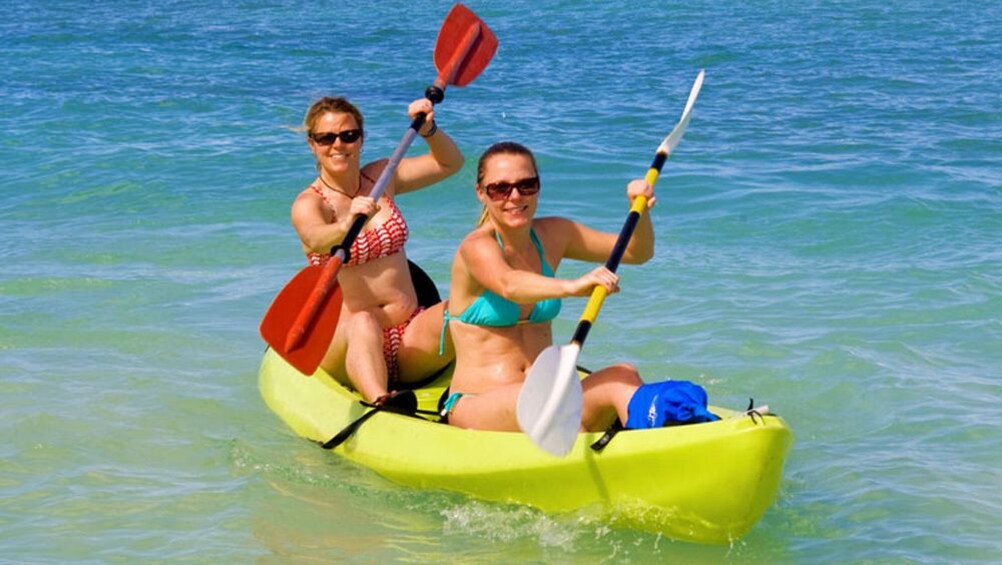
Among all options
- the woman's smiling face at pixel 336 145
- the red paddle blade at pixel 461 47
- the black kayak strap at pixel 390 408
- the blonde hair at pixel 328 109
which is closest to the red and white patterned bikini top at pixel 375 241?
the woman's smiling face at pixel 336 145

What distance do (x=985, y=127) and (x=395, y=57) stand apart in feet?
23.6

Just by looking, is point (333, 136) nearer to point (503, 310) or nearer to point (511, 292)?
point (503, 310)

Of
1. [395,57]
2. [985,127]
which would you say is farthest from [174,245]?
[395,57]

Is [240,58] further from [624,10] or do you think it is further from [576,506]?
[576,506]

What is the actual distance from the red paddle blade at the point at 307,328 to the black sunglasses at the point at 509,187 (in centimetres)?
93

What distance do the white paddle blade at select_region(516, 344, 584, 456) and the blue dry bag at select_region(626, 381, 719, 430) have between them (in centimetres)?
27

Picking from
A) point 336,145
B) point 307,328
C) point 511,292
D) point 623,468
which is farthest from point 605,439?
point 336,145

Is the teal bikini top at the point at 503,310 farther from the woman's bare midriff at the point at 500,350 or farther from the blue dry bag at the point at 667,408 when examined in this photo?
the blue dry bag at the point at 667,408

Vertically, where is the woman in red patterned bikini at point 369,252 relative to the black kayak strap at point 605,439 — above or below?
above

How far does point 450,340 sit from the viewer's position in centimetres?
551

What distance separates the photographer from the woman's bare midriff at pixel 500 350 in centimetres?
480

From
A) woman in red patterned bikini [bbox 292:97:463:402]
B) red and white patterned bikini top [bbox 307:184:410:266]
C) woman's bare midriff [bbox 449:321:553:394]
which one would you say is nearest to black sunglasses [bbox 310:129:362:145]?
woman in red patterned bikini [bbox 292:97:463:402]

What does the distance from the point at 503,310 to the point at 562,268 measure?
11.6ft

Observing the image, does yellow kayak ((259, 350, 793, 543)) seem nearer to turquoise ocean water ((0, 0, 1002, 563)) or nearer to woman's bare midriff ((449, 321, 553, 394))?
turquoise ocean water ((0, 0, 1002, 563))
